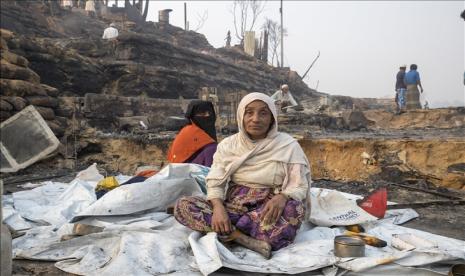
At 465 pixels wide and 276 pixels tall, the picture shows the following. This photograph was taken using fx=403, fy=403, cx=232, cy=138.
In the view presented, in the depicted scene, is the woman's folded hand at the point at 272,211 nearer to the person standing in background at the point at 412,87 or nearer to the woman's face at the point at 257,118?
the woman's face at the point at 257,118

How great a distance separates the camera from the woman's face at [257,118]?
8.88 ft

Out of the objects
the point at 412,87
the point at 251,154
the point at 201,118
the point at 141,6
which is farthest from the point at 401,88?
the point at 141,6

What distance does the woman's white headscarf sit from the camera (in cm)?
275

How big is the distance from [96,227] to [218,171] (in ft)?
3.21

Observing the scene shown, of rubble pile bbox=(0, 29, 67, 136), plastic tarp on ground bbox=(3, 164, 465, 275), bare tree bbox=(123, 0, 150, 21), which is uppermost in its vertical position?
bare tree bbox=(123, 0, 150, 21)

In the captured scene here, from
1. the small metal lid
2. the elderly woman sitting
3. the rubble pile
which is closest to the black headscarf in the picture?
the elderly woman sitting

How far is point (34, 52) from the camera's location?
1184 cm

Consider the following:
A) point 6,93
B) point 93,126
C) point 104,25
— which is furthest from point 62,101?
point 104,25

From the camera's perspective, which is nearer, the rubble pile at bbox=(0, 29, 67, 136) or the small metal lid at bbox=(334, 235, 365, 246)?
the small metal lid at bbox=(334, 235, 365, 246)

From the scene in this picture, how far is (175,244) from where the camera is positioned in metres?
2.58

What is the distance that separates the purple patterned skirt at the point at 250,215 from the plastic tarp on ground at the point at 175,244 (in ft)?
0.28

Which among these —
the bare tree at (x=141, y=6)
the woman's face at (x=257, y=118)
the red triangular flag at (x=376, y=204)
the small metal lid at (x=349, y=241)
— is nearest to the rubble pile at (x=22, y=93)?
the woman's face at (x=257, y=118)

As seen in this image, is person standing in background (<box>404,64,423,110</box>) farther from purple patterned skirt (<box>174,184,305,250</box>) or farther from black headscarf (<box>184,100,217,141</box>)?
purple patterned skirt (<box>174,184,305,250</box>)

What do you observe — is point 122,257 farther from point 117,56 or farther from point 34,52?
point 117,56
